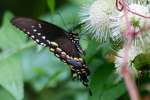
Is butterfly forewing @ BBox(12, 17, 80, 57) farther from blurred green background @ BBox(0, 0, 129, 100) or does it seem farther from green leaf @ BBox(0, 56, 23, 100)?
green leaf @ BBox(0, 56, 23, 100)

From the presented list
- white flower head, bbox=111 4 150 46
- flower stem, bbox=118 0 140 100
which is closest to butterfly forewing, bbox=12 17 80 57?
white flower head, bbox=111 4 150 46

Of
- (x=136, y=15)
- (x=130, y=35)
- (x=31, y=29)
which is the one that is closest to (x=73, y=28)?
(x=31, y=29)

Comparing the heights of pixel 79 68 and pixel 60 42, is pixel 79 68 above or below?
below

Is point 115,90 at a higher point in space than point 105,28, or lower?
lower

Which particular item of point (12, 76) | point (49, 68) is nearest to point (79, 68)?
point (12, 76)

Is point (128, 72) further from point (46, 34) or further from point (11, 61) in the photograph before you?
point (11, 61)

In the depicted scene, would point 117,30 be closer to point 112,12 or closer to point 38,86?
point 112,12
